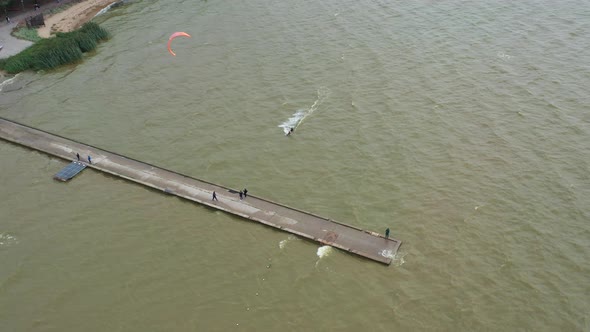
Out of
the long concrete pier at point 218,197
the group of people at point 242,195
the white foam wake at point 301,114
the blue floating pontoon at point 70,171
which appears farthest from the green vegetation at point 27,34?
the group of people at point 242,195

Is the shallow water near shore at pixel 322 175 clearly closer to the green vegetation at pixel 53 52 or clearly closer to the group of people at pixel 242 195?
the group of people at pixel 242 195

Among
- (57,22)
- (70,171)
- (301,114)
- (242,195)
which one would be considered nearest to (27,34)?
(57,22)

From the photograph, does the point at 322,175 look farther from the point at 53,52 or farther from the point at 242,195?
the point at 53,52

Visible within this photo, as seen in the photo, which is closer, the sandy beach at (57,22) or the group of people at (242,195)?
the group of people at (242,195)

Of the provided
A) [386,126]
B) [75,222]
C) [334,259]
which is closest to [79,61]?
[75,222]

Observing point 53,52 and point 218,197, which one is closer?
point 218,197

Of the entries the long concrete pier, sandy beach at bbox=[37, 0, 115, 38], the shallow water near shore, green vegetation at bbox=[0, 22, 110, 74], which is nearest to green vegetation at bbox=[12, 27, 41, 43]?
sandy beach at bbox=[37, 0, 115, 38]
